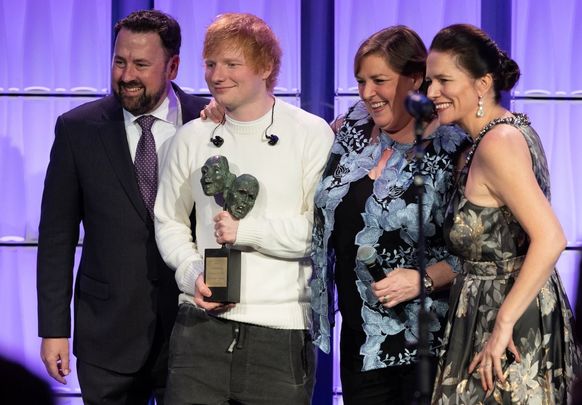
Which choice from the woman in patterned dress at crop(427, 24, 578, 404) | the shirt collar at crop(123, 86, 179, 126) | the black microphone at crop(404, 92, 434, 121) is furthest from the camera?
the shirt collar at crop(123, 86, 179, 126)

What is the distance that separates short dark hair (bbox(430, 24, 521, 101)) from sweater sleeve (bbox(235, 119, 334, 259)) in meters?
0.50

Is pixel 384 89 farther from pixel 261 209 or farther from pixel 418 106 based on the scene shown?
pixel 418 106

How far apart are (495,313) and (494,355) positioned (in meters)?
0.13

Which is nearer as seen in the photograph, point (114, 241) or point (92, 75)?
point (114, 241)

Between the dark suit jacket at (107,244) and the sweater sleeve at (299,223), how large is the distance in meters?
0.50

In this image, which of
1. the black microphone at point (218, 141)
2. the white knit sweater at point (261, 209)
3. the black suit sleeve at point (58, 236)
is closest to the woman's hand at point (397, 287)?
the white knit sweater at point (261, 209)

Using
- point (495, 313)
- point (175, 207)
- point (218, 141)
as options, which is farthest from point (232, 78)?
point (495, 313)

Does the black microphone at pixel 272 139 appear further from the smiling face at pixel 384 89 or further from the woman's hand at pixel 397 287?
the woman's hand at pixel 397 287

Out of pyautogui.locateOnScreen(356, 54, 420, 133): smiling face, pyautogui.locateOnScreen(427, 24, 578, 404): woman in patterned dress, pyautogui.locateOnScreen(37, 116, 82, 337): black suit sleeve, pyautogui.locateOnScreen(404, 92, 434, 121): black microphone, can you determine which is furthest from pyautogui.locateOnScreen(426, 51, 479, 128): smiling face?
pyautogui.locateOnScreen(37, 116, 82, 337): black suit sleeve

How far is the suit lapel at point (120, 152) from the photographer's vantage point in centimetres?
345

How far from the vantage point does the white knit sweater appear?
3121 millimetres

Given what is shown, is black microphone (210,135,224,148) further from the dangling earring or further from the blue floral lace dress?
the dangling earring

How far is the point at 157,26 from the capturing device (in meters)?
3.61

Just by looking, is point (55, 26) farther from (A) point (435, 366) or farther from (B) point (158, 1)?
(A) point (435, 366)
